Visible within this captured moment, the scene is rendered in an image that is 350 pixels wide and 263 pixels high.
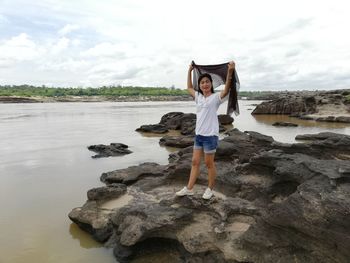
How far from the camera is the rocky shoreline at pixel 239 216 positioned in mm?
5535

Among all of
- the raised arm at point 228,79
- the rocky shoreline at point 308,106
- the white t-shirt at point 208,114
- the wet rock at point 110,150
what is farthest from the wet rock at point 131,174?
the rocky shoreline at point 308,106

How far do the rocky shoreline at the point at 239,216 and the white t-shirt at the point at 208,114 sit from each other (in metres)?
1.47

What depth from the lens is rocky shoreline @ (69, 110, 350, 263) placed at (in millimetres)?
5535

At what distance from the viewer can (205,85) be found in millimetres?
7035

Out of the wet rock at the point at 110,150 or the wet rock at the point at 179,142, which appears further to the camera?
the wet rock at the point at 179,142

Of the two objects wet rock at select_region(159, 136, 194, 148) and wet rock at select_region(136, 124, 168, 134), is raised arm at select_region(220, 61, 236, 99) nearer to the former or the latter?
wet rock at select_region(159, 136, 194, 148)

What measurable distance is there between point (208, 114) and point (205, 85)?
0.57m

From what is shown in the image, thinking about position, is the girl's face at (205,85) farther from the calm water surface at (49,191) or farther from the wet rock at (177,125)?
the wet rock at (177,125)

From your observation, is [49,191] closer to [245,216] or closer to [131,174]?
[131,174]

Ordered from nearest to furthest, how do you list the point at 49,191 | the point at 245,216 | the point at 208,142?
the point at 245,216 → the point at 208,142 → the point at 49,191

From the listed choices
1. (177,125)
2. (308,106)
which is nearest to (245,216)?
(177,125)

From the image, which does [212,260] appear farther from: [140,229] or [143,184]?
[143,184]

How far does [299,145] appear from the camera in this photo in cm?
1135

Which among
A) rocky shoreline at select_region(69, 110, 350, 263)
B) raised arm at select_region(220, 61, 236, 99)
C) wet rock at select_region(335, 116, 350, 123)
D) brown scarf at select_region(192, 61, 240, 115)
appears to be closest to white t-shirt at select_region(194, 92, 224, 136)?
raised arm at select_region(220, 61, 236, 99)
